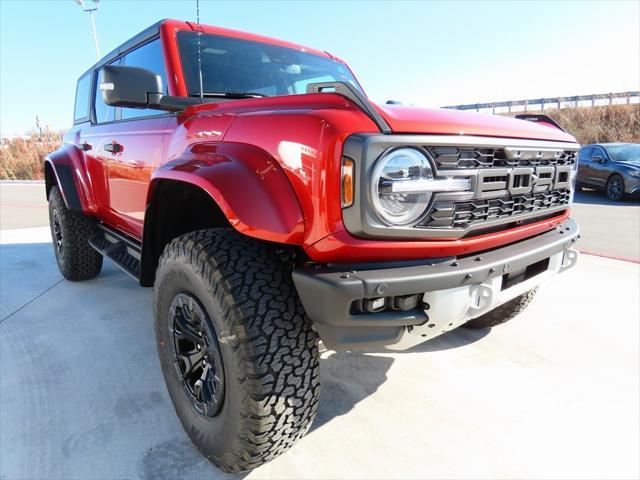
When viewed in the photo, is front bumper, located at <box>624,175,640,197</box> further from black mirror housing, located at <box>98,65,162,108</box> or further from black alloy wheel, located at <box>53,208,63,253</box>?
black alloy wheel, located at <box>53,208,63,253</box>

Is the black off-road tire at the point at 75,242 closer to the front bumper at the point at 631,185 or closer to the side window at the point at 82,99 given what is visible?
the side window at the point at 82,99

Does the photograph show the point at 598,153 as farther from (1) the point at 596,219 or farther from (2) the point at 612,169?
(1) the point at 596,219

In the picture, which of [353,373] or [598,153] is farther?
[598,153]

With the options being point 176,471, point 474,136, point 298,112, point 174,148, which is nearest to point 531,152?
point 474,136

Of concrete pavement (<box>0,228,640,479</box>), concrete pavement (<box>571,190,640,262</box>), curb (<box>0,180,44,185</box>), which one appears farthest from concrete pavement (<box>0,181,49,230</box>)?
concrete pavement (<box>571,190,640,262</box>)

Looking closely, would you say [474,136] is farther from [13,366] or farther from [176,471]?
[13,366]

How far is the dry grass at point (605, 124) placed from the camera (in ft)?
62.4

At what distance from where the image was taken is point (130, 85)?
1.83 meters

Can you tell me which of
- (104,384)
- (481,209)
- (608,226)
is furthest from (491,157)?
(608,226)

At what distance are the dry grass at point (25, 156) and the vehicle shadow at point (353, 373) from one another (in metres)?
19.6

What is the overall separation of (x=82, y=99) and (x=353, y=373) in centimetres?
384

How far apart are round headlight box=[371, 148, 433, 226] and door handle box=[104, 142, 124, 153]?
2.02 m

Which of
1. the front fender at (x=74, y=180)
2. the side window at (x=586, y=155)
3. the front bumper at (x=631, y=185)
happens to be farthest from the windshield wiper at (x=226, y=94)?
the side window at (x=586, y=155)

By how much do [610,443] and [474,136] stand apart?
1478 mm
